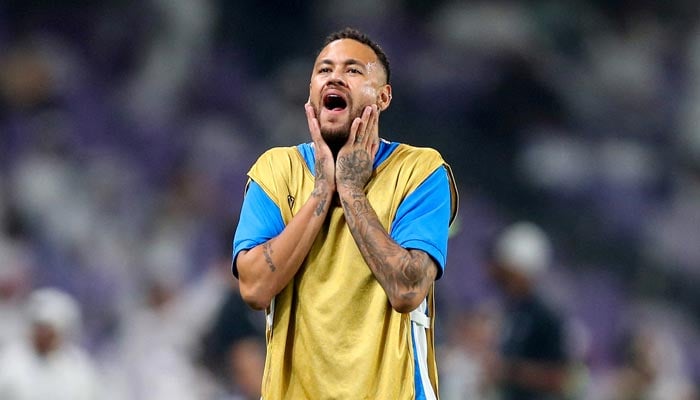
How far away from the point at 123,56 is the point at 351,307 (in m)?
4.29

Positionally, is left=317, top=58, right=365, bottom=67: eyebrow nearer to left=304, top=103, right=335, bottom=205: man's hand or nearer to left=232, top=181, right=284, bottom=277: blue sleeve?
left=304, top=103, right=335, bottom=205: man's hand

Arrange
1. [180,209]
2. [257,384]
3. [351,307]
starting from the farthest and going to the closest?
[180,209] → [257,384] → [351,307]

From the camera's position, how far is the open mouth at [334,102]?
2.34m

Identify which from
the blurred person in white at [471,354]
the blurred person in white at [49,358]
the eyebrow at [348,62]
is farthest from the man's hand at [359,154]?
the blurred person in white at [49,358]

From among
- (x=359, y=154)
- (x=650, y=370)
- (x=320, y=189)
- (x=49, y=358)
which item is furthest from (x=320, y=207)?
(x=650, y=370)

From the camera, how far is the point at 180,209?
6.02 m

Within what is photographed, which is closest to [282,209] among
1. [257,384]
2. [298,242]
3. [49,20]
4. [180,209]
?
[298,242]

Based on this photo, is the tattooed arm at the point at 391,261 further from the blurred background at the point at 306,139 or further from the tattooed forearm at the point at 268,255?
the blurred background at the point at 306,139

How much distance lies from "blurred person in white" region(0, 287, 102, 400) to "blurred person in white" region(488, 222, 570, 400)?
228 cm

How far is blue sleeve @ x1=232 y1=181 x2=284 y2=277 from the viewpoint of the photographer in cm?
228

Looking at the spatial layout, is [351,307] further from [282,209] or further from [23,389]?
[23,389]

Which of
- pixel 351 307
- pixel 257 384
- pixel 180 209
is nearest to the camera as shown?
pixel 351 307

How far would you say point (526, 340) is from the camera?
5.52 metres

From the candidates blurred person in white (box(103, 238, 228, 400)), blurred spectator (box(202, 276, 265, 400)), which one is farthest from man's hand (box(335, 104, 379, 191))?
blurred person in white (box(103, 238, 228, 400))
